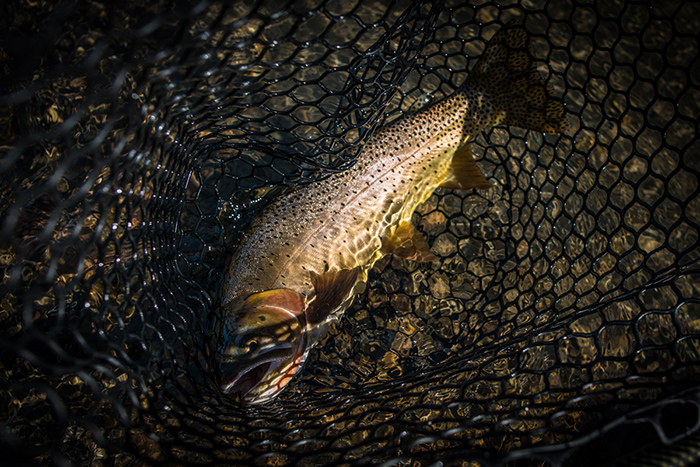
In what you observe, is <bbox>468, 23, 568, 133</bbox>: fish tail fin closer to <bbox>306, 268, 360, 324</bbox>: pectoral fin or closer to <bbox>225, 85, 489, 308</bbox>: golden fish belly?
<bbox>225, 85, 489, 308</bbox>: golden fish belly

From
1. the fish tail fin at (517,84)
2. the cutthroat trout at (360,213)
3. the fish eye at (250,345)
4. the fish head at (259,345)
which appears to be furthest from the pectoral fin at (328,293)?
the fish tail fin at (517,84)

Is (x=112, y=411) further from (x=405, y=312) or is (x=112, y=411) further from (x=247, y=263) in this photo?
(x=405, y=312)

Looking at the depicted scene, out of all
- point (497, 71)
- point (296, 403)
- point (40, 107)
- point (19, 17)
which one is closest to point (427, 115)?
point (497, 71)

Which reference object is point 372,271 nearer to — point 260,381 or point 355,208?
point 355,208

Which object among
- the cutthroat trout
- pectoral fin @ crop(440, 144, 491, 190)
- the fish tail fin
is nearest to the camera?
the cutthroat trout

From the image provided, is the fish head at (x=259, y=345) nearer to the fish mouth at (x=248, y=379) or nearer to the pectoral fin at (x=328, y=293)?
→ the fish mouth at (x=248, y=379)

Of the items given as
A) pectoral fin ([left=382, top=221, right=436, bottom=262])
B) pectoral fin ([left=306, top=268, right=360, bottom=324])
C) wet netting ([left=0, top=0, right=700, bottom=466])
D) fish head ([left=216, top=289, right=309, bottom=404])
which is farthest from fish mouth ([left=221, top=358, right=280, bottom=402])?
pectoral fin ([left=382, top=221, right=436, bottom=262])
